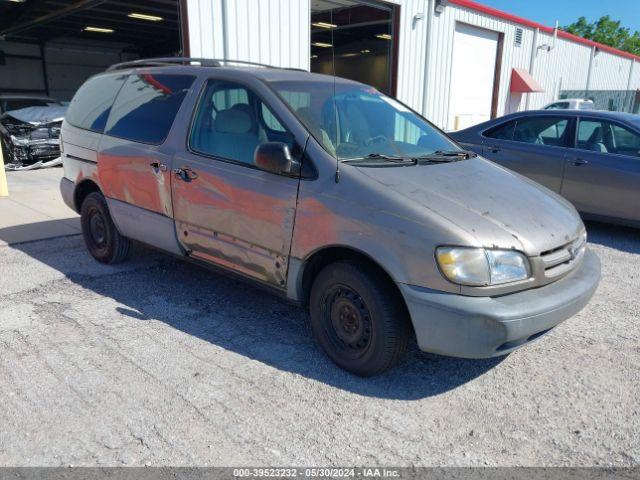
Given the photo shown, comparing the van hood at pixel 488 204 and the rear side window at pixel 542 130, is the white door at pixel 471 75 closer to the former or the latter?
the rear side window at pixel 542 130

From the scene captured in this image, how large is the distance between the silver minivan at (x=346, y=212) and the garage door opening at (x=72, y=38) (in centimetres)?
1089

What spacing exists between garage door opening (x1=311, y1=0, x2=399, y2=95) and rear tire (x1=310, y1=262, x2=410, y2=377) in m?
9.29

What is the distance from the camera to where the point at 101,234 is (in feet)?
16.9

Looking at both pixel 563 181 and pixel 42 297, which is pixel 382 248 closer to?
pixel 42 297

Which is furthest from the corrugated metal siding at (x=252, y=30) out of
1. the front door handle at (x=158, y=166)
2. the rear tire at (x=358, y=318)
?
the rear tire at (x=358, y=318)

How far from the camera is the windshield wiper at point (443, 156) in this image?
3555 mm

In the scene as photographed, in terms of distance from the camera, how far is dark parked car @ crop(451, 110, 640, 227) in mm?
6066

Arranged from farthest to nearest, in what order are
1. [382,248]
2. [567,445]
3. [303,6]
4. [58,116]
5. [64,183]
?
[58,116], [303,6], [64,183], [382,248], [567,445]

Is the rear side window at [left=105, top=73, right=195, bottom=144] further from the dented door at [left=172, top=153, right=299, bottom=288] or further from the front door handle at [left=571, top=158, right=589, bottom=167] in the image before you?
the front door handle at [left=571, top=158, right=589, bottom=167]

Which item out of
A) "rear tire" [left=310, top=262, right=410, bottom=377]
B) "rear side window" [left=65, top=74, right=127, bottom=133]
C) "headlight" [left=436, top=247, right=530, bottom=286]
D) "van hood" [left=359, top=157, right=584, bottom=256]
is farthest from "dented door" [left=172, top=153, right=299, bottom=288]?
"rear side window" [left=65, top=74, right=127, bottom=133]

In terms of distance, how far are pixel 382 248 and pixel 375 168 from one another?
0.62 metres

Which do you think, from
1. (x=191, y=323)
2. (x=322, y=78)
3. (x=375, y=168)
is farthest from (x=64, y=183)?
(x=375, y=168)

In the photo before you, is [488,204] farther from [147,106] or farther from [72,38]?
[72,38]

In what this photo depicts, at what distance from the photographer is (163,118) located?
13.9ft
